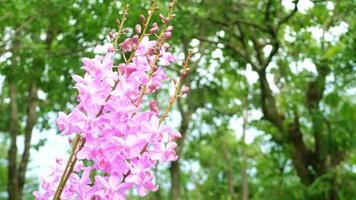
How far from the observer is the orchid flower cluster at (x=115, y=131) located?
1.89m

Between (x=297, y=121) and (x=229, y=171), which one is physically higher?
(x=229, y=171)

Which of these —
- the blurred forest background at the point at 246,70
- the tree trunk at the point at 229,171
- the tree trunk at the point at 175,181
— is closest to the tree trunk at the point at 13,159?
the blurred forest background at the point at 246,70

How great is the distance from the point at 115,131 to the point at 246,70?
805cm

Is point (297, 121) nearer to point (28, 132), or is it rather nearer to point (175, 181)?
point (175, 181)

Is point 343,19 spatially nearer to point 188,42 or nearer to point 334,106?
point 334,106

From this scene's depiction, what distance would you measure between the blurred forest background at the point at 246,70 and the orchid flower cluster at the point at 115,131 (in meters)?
3.94

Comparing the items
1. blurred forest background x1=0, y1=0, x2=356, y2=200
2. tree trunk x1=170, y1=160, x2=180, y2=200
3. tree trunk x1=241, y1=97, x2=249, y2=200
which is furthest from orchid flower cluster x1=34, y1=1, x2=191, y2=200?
tree trunk x1=241, y1=97, x2=249, y2=200

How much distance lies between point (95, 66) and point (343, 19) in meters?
7.81

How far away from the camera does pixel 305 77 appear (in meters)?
10.8

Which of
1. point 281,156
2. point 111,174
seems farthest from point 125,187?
point 281,156

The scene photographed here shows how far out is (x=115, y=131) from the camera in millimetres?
1883

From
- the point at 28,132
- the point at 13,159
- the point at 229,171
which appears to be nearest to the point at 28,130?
the point at 28,132

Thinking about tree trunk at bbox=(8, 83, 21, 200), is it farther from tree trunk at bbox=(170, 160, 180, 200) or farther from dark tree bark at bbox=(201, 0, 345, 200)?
dark tree bark at bbox=(201, 0, 345, 200)

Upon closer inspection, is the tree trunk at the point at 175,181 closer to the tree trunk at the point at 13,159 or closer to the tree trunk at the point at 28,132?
the tree trunk at the point at 28,132
